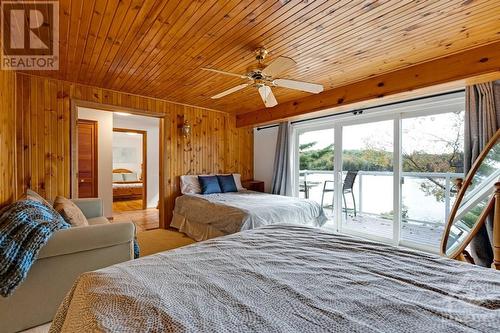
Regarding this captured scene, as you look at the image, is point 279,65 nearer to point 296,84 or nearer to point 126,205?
point 296,84

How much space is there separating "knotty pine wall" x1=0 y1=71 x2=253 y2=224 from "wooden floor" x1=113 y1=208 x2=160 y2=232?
543 mm

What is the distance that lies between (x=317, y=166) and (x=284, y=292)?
393cm

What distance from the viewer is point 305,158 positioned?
4.87 m

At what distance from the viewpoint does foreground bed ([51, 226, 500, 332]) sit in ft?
2.47

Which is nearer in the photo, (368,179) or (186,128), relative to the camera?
(368,179)

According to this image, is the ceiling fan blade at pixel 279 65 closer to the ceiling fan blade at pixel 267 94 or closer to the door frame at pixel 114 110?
the ceiling fan blade at pixel 267 94

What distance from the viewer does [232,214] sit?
3053 millimetres

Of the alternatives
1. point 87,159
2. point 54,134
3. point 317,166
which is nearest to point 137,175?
point 87,159

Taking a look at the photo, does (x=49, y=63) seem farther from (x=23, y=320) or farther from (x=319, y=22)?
(x=319, y=22)

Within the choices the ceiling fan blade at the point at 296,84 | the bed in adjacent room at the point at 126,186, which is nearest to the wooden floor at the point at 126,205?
the bed in adjacent room at the point at 126,186

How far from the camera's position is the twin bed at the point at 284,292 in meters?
0.75

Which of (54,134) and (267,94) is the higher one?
(267,94)

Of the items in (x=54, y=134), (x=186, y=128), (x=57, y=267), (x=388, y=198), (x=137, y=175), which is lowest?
(x=57, y=267)

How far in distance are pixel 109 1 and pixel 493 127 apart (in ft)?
12.0
